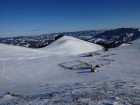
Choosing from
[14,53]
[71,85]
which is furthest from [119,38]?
[71,85]

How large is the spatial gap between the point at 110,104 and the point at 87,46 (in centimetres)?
4047

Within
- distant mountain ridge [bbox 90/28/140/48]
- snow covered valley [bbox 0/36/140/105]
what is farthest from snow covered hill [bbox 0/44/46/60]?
distant mountain ridge [bbox 90/28/140/48]

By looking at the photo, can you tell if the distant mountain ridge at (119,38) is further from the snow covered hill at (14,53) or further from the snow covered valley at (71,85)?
the snow covered valley at (71,85)

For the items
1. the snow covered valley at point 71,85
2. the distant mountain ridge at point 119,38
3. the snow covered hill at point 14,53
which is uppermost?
the snow covered valley at point 71,85

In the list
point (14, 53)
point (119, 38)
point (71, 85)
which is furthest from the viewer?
point (119, 38)

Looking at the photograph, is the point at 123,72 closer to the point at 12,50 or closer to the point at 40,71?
the point at 40,71

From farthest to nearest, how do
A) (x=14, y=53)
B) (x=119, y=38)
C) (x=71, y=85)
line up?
(x=119, y=38) → (x=14, y=53) → (x=71, y=85)

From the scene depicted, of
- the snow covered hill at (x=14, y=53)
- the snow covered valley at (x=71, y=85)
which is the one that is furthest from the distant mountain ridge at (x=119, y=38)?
the snow covered valley at (x=71, y=85)

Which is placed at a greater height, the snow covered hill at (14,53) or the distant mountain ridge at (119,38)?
the snow covered hill at (14,53)

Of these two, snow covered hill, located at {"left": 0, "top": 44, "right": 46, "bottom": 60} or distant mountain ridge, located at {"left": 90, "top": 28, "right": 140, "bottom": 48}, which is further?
distant mountain ridge, located at {"left": 90, "top": 28, "right": 140, "bottom": 48}

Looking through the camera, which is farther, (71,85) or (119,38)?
(119,38)

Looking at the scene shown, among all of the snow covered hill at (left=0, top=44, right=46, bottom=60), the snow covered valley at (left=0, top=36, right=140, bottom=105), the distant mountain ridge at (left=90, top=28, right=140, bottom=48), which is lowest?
the distant mountain ridge at (left=90, top=28, right=140, bottom=48)

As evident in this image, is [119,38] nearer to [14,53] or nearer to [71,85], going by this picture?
[14,53]

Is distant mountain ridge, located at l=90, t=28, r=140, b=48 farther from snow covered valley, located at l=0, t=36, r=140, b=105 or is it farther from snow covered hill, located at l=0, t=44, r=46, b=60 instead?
snow covered valley, located at l=0, t=36, r=140, b=105
